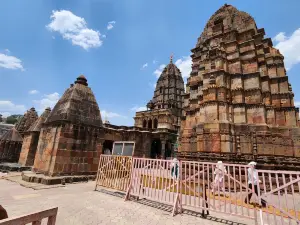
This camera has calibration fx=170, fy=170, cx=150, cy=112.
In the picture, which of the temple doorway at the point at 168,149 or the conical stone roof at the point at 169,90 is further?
the conical stone roof at the point at 169,90

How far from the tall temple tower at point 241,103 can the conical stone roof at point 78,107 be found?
564cm

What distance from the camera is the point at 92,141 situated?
8.41 m

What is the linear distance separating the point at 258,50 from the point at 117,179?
1115cm

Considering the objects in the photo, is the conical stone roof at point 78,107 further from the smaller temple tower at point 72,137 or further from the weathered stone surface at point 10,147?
the weathered stone surface at point 10,147

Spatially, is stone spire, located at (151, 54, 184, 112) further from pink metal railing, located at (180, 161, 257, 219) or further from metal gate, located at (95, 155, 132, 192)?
pink metal railing, located at (180, 161, 257, 219)

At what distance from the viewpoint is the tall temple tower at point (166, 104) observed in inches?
1312

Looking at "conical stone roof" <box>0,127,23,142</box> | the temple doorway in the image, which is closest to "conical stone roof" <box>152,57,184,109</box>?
the temple doorway

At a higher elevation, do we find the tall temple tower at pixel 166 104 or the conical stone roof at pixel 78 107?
the tall temple tower at pixel 166 104

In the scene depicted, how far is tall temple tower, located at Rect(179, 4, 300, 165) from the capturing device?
27.5ft

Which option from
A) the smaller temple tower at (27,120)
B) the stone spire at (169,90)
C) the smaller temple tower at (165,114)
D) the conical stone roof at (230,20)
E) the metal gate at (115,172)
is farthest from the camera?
the stone spire at (169,90)

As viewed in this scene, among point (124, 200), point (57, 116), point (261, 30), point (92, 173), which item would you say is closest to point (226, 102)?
point (261, 30)

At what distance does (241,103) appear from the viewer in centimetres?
929

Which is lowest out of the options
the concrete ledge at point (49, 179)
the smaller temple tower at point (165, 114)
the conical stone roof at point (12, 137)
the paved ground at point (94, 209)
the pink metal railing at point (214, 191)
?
the paved ground at point (94, 209)

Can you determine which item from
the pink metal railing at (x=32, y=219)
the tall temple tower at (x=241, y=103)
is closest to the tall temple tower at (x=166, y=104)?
the tall temple tower at (x=241, y=103)
